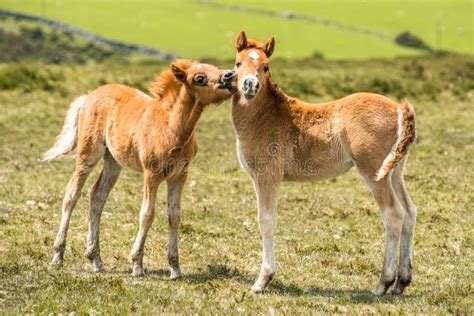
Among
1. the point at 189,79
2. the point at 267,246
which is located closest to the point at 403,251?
the point at 267,246

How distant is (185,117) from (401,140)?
3172 mm

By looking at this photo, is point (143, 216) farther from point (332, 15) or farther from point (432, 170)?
point (332, 15)

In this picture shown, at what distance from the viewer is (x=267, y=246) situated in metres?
10.6

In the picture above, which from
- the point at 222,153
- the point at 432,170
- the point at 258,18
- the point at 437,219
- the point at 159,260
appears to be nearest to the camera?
the point at 159,260

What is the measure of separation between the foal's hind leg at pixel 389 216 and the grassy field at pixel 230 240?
0.43m

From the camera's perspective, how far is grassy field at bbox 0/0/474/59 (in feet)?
229

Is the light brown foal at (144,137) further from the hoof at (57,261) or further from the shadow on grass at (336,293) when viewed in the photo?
the shadow on grass at (336,293)

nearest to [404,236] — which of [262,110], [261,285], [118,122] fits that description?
[261,285]

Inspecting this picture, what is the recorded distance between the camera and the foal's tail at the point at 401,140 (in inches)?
395

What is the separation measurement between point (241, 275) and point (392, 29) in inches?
2766

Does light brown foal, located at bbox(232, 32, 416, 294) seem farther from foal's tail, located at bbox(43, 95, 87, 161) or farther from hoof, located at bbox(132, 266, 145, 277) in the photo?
foal's tail, located at bbox(43, 95, 87, 161)

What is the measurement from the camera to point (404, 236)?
10.7 metres

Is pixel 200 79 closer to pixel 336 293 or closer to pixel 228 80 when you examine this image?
pixel 228 80

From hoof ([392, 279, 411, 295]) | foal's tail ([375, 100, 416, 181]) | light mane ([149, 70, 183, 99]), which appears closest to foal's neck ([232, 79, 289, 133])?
light mane ([149, 70, 183, 99])
